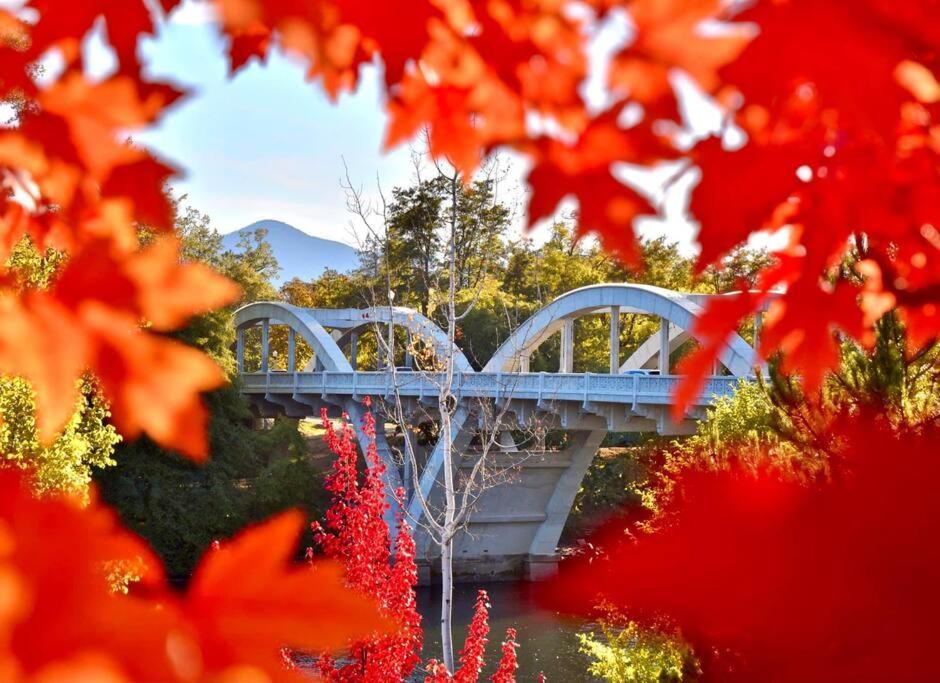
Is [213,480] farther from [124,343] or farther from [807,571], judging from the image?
[124,343]

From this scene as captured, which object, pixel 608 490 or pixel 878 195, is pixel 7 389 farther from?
pixel 608 490

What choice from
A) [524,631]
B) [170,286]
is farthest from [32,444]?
[524,631]

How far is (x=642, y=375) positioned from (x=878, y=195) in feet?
67.8

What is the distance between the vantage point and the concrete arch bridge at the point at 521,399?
2214cm

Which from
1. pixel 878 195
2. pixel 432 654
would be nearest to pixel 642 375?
pixel 432 654

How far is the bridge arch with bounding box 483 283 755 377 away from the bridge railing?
0.68 meters

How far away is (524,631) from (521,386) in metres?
5.98

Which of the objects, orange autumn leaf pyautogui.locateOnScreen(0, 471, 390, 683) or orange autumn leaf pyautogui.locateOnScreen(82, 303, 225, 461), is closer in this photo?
orange autumn leaf pyautogui.locateOnScreen(0, 471, 390, 683)

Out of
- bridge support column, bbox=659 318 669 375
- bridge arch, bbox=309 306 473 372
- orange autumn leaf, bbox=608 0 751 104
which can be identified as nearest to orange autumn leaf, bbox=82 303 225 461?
orange autumn leaf, bbox=608 0 751 104

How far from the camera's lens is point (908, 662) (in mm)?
1054

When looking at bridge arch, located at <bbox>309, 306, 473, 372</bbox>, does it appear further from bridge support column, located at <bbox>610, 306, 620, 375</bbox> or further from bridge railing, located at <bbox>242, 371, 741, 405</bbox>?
bridge support column, located at <bbox>610, 306, 620, 375</bbox>

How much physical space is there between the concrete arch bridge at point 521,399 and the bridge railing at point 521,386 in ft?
0.10

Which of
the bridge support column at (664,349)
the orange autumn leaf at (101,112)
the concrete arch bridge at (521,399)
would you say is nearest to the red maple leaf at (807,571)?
the orange autumn leaf at (101,112)

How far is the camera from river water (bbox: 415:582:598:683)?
1989 centimetres
